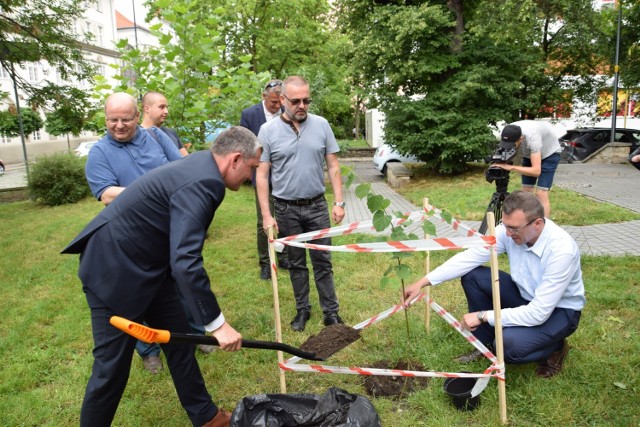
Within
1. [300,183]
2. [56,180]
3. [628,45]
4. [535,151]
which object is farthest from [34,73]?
[535,151]

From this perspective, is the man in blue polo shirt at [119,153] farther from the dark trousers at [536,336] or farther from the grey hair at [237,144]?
the dark trousers at [536,336]

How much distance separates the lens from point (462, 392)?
283cm

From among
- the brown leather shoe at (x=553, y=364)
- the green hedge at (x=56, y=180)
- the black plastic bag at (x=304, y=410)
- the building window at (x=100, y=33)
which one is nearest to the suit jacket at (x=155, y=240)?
the black plastic bag at (x=304, y=410)

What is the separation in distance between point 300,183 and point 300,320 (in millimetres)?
1156

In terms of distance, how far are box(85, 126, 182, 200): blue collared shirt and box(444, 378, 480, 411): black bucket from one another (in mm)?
2375

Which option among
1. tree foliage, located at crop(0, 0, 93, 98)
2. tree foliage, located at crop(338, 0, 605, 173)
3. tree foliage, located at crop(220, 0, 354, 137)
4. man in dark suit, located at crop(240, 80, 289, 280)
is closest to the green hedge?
tree foliage, located at crop(0, 0, 93, 98)

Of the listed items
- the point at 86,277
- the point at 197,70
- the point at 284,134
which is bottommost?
the point at 86,277

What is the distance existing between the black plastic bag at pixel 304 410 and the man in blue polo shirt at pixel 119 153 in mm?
1552

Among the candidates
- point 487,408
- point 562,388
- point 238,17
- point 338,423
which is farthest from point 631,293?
point 238,17

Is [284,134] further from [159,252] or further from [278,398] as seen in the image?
[278,398]

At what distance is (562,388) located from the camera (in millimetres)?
2922

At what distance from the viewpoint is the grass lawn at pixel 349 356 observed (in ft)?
9.25

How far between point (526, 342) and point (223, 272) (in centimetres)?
371

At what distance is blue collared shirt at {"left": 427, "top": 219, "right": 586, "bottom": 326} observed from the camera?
9.07 ft
